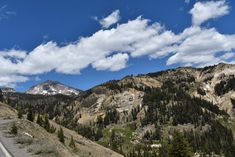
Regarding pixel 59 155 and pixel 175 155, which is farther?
pixel 175 155

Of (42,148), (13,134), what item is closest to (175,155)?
(13,134)

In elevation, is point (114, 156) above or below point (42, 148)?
below

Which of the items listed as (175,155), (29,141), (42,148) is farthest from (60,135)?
(42,148)

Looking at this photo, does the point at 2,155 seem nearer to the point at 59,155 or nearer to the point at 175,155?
the point at 59,155

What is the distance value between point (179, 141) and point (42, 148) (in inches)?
1827

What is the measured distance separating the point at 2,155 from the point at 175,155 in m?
49.9

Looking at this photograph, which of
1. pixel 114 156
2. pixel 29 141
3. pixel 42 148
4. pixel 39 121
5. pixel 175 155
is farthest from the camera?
pixel 114 156

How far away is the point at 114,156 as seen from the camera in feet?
568

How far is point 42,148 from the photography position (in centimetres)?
2883

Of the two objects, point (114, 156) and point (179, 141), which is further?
point (114, 156)

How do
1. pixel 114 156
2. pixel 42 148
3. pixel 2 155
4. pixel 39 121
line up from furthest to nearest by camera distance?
1. pixel 114 156
2. pixel 39 121
3. pixel 42 148
4. pixel 2 155

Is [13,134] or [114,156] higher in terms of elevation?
[13,134]

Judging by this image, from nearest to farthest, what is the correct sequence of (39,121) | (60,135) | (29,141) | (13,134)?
(29,141) → (13,134) → (60,135) → (39,121)

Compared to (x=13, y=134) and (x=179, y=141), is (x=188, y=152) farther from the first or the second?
(x=13, y=134)
